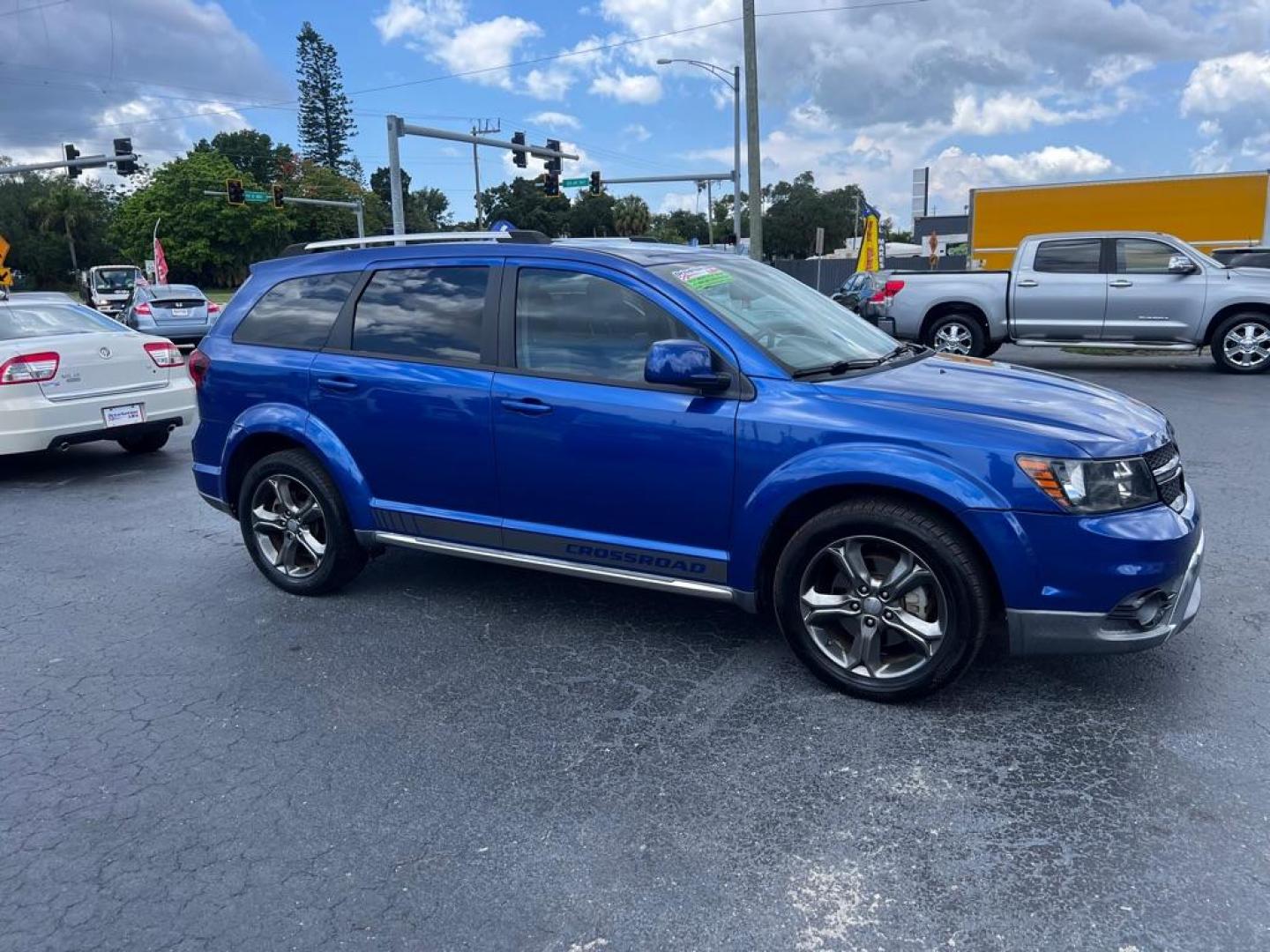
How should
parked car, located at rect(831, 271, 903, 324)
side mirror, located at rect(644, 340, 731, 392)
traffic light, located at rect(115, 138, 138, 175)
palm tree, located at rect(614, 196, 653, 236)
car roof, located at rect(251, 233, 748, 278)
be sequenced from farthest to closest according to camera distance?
1. palm tree, located at rect(614, 196, 653, 236)
2. traffic light, located at rect(115, 138, 138, 175)
3. parked car, located at rect(831, 271, 903, 324)
4. car roof, located at rect(251, 233, 748, 278)
5. side mirror, located at rect(644, 340, 731, 392)

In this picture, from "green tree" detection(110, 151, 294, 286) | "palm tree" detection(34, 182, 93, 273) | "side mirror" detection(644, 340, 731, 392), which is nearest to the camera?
"side mirror" detection(644, 340, 731, 392)

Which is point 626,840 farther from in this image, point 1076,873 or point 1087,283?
point 1087,283

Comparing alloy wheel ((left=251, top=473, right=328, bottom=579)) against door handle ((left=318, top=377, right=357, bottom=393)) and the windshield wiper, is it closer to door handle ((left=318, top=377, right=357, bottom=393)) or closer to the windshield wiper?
door handle ((left=318, top=377, right=357, bottom=393))

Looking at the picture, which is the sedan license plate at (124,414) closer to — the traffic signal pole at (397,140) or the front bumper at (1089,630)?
the front bumper at (1089,630)

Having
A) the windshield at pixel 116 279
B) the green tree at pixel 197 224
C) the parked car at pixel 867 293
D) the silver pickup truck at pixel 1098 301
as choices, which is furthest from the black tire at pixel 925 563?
the green tree at pixel 197 224

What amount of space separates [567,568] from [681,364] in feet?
3.62

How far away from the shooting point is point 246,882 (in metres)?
2.75

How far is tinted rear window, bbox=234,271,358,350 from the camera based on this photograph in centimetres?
487

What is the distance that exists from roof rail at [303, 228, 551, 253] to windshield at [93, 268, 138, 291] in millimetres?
38105

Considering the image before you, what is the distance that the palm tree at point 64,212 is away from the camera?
87375 mm

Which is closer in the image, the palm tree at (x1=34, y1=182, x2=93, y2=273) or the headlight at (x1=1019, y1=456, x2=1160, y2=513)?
the headlight at (x1=1019, y1=456, x2=1160, y2=513)

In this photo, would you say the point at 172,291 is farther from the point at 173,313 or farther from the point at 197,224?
the point at 197,224

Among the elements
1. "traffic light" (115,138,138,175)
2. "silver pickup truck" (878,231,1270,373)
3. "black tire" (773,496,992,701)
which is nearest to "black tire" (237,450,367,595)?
"black tire" (773,496,992,701)

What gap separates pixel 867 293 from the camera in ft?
57.4
